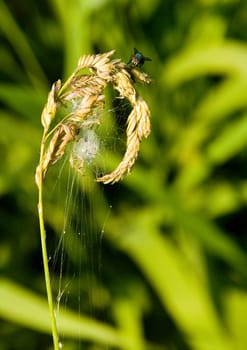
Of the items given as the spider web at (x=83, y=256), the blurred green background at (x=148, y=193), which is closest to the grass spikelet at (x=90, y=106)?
the blurred green background at (x=148, y=193)

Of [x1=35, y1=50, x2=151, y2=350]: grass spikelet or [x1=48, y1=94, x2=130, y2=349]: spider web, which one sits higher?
A: [x1=48, y1=94, x2=130, y2=349]: spider web

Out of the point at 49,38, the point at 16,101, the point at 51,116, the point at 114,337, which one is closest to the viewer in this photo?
the point at 51,116

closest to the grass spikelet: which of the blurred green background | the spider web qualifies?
the blurred green background

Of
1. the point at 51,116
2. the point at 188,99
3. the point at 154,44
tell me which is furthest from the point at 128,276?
the point at 51,116

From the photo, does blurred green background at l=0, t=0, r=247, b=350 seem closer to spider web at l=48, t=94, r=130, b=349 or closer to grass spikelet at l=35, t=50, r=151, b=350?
spider web at l=48, t=94, r=130, b=349

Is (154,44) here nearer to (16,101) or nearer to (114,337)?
(16,101)

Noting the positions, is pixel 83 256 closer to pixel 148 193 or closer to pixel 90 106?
pixel 148 193

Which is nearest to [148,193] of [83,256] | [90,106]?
[83,256]

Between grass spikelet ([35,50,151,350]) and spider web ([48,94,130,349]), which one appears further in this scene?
spider web ([48,94,130,349])

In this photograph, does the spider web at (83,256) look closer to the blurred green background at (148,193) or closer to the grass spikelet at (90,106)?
the blurred green background at (148,193)
